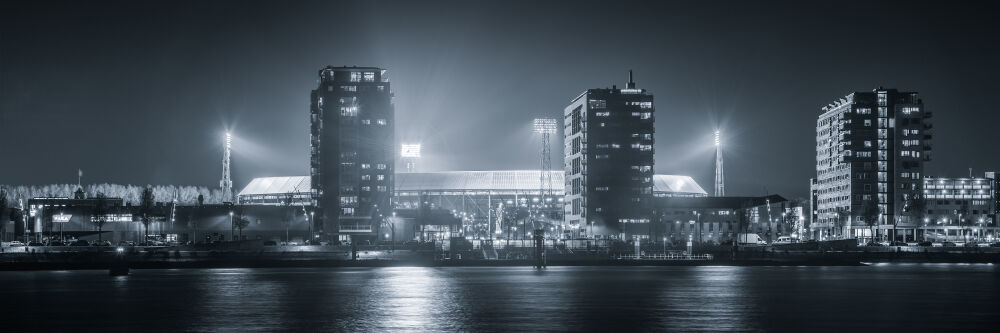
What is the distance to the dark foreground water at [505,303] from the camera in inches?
2136

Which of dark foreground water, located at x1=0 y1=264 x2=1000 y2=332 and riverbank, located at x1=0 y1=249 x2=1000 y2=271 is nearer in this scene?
dark foreground water, located at x1=0 y1=264 x2=1000 y2=332

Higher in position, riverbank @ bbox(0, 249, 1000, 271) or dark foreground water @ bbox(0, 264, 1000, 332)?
dark foreground water @ bbox(0, 264, 1000, 332)

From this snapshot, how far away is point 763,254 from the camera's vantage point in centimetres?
15862

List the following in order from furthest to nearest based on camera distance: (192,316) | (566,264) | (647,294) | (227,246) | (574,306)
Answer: (227,246)
(566,264)
(647,294)
(574,306)
(192,316)

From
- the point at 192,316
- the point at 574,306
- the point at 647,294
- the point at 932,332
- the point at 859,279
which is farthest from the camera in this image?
the point at 859,279

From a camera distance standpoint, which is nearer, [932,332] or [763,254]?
[932,332]

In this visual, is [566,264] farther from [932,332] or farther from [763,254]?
[932,332]

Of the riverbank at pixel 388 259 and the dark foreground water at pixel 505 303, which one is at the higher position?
the dark foreground water at pixel 505 303

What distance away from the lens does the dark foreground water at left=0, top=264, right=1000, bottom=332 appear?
2136 inches

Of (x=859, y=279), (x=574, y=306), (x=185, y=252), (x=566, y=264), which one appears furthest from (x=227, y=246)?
(x=574, y=306)

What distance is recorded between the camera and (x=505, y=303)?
67812 mm

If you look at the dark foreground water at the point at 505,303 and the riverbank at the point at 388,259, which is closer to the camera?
the dark foreground water at the point at 505,303

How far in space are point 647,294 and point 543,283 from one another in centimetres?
1560

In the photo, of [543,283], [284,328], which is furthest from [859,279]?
[284,328]
